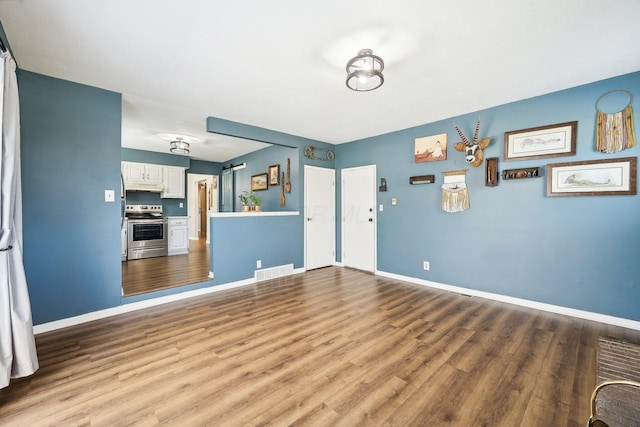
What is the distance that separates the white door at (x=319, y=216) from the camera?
5.01 metres

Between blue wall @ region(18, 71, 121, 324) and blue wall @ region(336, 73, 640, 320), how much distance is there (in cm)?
395

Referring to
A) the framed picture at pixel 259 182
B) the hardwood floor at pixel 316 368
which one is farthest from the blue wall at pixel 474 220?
the framed picture at pixel 259 182

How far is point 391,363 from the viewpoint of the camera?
6.69 feet

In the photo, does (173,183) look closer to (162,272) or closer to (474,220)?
(162,272)

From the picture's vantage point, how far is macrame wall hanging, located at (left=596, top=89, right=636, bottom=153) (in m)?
2.59

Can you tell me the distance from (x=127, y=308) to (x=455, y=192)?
14.8 ft

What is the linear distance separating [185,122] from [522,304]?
5.35m

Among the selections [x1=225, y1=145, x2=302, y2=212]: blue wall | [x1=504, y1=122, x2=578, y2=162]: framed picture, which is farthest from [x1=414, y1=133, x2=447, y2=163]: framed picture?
[x1=225, y1=145, x2=302, y2=212]: blue wall

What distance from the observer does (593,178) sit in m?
2.77

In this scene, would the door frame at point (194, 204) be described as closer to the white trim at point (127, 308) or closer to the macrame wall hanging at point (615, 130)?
the white trim at point (127, 308)

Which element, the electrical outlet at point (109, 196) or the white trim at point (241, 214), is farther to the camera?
the white trim at point (241, 214)

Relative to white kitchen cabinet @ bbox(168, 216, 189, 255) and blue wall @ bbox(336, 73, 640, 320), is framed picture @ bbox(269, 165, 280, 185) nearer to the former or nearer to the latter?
blue wall @ bbox(336, 73, 640, 320)

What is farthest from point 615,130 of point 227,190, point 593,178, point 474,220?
point 227,190

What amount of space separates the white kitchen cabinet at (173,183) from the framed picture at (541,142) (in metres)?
6.69
